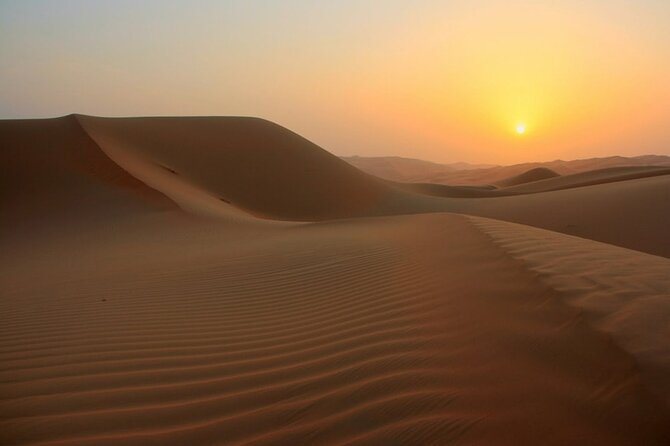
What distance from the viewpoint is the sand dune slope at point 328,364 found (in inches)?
83.1

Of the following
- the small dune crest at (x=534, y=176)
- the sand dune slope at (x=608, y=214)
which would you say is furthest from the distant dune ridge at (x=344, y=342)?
the small dune crest at (x=534, y=176)

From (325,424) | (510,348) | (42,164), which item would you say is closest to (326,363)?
(325,424)

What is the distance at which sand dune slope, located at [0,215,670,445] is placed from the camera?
211 centimetres

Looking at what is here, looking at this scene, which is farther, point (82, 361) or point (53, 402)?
point (82, 361)

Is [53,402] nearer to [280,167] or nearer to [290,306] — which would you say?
[290,306]

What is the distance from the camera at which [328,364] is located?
2787mm

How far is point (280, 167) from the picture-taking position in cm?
2317

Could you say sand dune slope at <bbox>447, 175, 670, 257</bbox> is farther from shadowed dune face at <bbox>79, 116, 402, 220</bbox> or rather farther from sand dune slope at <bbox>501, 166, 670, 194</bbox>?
sand dune slope at <bbox>501, 166, 670, 194</bbox>

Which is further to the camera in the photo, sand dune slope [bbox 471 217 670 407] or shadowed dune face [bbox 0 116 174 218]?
shadowed dune face [bbox 0 116 174 218]

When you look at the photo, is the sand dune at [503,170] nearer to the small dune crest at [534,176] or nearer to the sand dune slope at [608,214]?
the small dune crest at [534,176]

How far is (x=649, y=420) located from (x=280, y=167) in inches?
859

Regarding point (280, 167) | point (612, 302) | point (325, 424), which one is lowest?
point (325, 424)

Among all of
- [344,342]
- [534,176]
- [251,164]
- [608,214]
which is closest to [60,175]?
[251,164]

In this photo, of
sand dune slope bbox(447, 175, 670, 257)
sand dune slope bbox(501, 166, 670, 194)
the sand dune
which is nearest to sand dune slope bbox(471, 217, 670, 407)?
sand dune slope bbox(447, 175, 670, 257)
